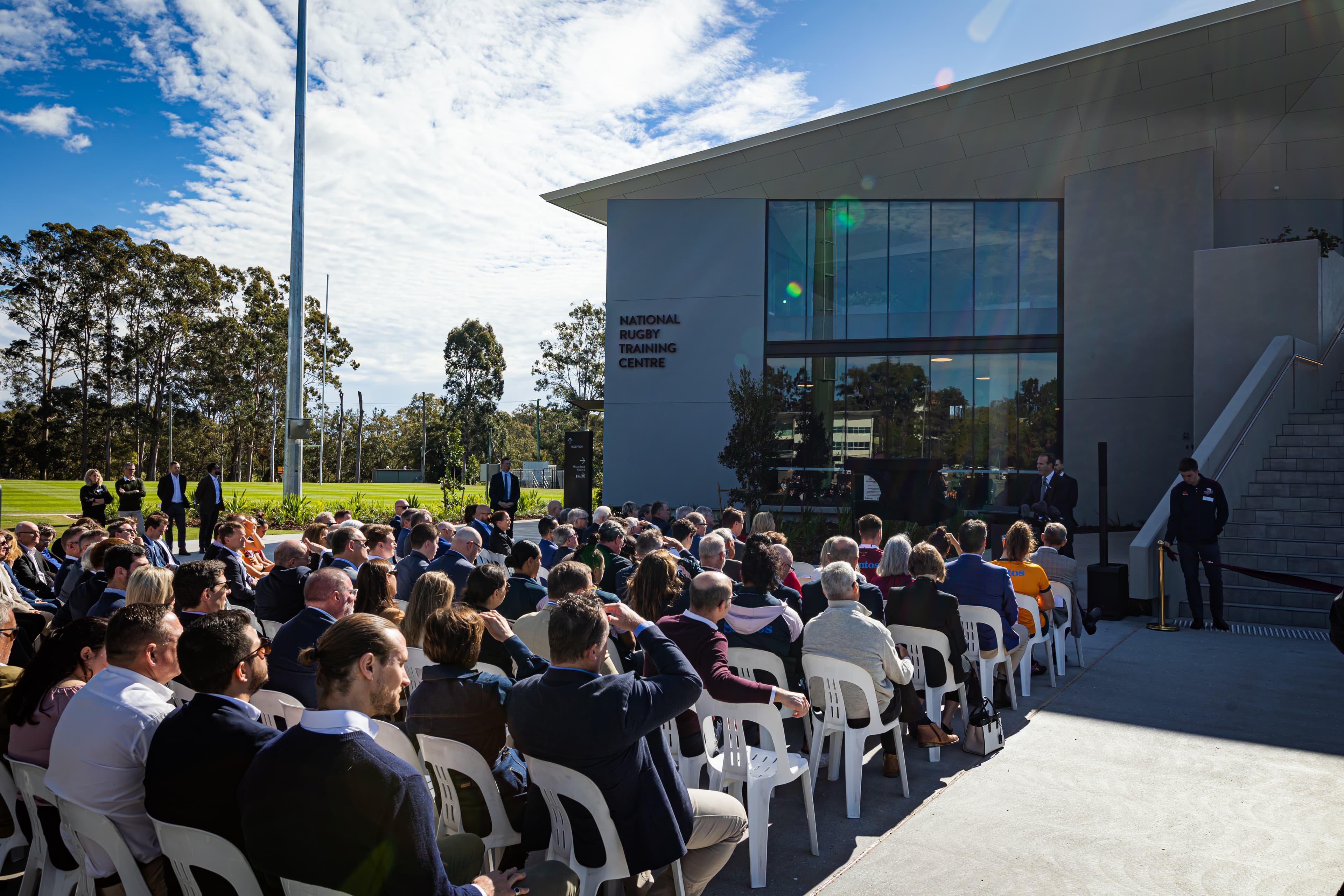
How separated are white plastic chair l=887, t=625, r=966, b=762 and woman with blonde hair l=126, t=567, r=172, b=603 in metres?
3.88

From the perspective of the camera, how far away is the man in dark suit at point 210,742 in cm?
218

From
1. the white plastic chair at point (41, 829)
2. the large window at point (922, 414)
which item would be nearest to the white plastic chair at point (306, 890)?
the white plastic chair at point (41, 829)

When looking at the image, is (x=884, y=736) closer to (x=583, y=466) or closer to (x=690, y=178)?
(x=583, y=466)

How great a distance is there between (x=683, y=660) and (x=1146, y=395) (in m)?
17.4

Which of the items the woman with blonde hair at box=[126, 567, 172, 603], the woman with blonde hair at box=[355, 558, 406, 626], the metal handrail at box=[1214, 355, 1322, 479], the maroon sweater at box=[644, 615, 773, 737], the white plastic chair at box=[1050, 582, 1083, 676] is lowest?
the white plastic chair at box=[1050, 582, 1083, 676]

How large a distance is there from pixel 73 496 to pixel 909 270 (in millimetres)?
25951

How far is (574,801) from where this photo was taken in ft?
8.75

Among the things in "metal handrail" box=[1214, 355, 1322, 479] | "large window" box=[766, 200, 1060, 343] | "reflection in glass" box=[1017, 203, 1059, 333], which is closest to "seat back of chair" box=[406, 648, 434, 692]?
"metal handrail" box=[1214, 355, 1322, 479]

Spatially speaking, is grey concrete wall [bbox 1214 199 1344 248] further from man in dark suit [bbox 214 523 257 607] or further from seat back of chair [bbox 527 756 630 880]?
seat back of chair [bbox 527 756 630 880]

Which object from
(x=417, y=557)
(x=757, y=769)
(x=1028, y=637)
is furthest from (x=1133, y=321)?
(x=757, y=769)

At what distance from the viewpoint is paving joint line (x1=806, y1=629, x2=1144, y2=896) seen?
11.3ft

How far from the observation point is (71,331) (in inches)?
1576

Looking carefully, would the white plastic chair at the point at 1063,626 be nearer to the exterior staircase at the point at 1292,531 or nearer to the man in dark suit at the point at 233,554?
the exterior staircase at the point at 1292,531

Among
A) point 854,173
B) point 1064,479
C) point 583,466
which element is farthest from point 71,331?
point 1064,479
